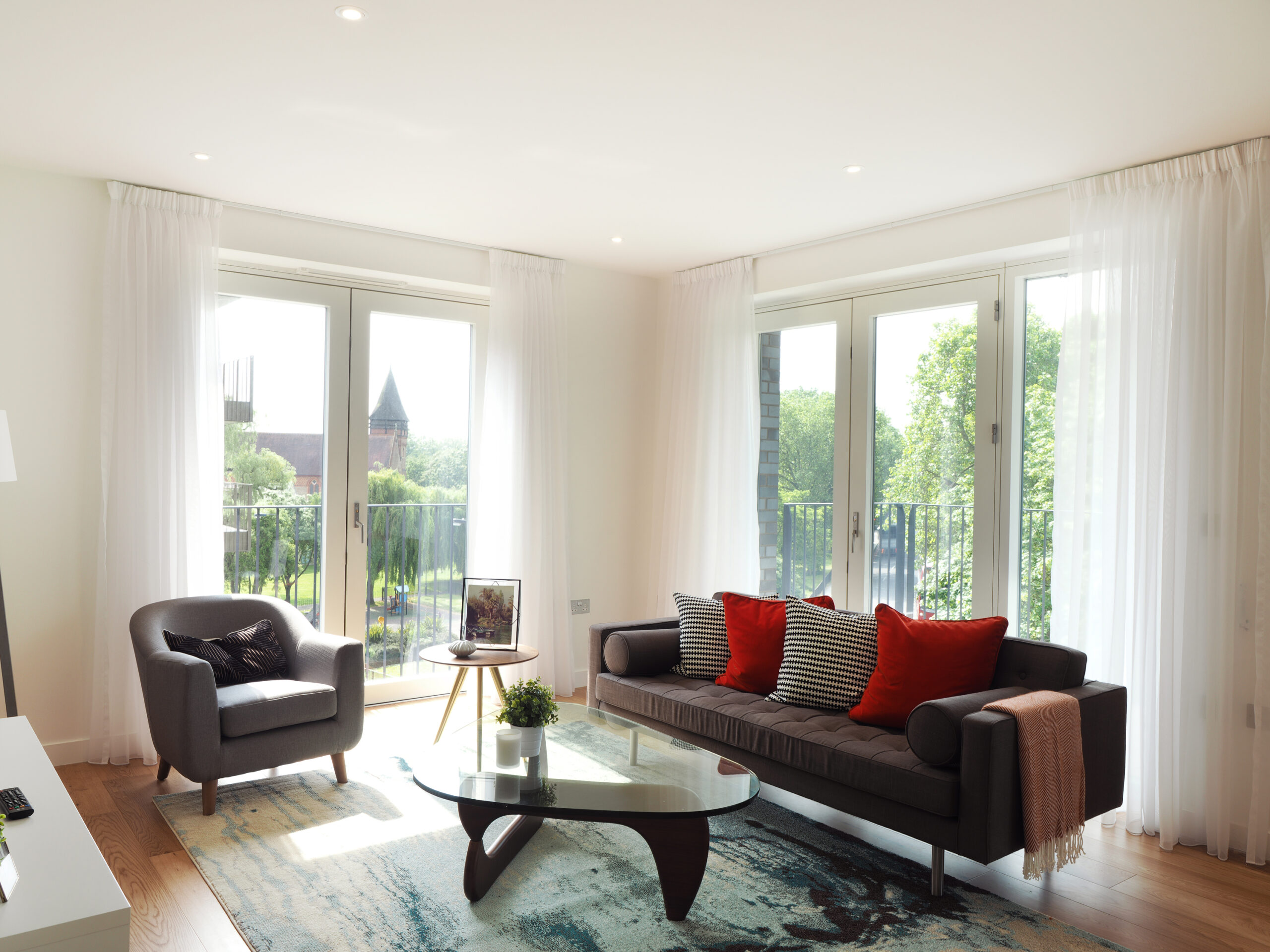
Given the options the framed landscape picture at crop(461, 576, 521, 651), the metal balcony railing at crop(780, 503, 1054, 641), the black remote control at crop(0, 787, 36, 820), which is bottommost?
the black remote control at crop(0, 787, 36, 820)

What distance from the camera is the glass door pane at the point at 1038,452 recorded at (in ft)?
13.6

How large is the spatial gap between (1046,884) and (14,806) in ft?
10.1

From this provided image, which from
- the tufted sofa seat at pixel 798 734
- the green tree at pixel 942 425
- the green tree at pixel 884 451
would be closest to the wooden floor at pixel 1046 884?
the tufted sofa seat at pixel 798 734

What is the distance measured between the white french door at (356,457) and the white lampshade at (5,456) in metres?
1.18

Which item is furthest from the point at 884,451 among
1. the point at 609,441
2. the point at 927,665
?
the point at 609,441

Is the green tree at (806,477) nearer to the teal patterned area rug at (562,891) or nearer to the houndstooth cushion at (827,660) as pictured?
the houndstooth cushion at (827,660)

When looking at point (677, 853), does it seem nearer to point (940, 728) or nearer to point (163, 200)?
point (940, 728)

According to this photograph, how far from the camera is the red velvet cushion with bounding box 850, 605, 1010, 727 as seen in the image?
327 cm

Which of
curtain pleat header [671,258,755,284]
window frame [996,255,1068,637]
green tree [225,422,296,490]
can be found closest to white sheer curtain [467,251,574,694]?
curtain pleat header [671,258,755,284]

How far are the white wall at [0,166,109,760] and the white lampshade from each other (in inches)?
18.1

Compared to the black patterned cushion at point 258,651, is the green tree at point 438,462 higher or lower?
higher

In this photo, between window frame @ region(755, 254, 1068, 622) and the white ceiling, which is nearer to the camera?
the white ceiling

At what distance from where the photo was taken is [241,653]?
3.88 metres

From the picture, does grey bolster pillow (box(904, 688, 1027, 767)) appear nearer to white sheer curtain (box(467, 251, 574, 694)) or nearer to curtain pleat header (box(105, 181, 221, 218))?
white sheer curtain (box(467, 251, 574, 694))
